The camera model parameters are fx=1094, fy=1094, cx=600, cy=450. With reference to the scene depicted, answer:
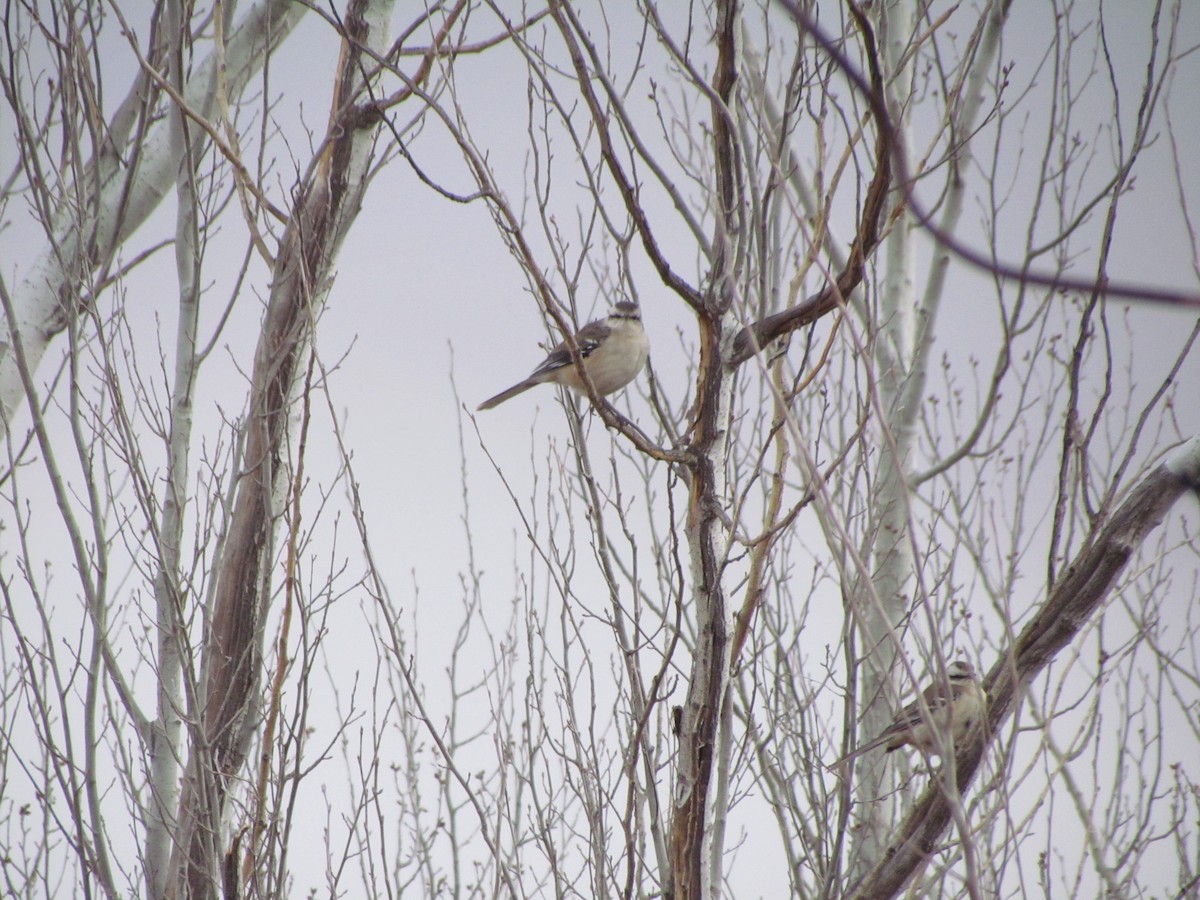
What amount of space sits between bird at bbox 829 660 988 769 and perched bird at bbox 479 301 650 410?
221 centimetres

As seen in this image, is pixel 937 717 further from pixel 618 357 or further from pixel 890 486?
pixel 618 357

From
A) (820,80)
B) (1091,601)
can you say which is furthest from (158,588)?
(1091,601)

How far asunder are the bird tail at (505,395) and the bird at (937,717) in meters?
2.50

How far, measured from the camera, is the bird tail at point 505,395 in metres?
5.89

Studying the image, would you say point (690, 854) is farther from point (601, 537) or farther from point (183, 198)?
point (183, 198)

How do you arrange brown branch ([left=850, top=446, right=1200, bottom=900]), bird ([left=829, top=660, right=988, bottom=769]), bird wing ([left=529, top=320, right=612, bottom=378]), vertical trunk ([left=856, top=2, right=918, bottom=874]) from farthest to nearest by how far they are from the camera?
bird wing ([left=529, top=320, right=612, bottom=378])
vertical trunk ([left=856, top=2, right=918, bottom=874])
brown branch ([left=850, top=446, right=1200, bottom=900])
bird ([left=829, top=660, right=988, bottom=769])

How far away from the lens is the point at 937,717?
2.58 metres

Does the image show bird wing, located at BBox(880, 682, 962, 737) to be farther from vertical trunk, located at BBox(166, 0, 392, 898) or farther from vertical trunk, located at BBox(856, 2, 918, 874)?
vertical trunk, located at BBox(166, 0, 392, 898)

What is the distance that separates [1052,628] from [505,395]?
13.4 feet

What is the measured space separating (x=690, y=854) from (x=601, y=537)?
119 cm

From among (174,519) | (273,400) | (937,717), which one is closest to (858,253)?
(937,717)

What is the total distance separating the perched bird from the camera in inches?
221

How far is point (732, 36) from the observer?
218 cm

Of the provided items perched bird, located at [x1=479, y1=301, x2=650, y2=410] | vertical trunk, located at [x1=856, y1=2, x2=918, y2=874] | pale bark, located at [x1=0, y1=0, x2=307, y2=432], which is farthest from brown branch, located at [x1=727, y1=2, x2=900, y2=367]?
perched bird, located at [x1=479, y1=301, x2=650, y2=410]
